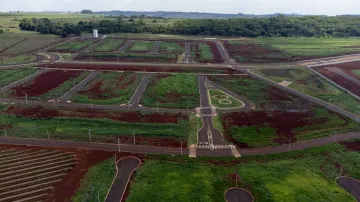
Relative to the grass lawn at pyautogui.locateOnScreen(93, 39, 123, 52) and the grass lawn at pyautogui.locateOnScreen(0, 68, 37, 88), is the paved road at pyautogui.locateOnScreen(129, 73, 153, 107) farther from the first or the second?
the grass lawn at pyautogui.locateOnScreen(93, 39, 123, 52)

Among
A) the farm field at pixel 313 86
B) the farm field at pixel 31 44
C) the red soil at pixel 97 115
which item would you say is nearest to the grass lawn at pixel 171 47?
the farm field at pixel 313 86

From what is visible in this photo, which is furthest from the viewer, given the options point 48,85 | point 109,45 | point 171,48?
point 109,45

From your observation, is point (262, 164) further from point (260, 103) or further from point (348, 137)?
point (260, 103)

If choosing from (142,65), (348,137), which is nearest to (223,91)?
(348,137)

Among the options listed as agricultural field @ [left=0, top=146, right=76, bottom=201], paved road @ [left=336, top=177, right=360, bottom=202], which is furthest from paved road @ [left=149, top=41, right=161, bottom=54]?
paved road @ [left=336, top=177, right=360, bottom=202]

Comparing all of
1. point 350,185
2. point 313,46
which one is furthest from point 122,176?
point 313,46

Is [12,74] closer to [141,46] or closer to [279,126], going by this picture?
[141,46]

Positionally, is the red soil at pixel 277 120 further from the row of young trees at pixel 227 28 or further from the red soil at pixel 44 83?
the row of young trees at pixel 227 28
